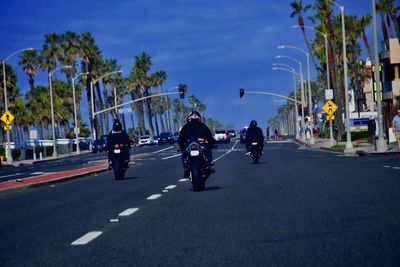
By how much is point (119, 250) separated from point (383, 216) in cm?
388

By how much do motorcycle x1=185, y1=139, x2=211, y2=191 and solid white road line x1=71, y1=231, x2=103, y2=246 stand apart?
6516 millimetres

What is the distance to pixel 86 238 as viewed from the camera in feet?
31.6

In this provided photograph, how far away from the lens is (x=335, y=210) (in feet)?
38.0

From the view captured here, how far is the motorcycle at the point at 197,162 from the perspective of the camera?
16594 millimetres

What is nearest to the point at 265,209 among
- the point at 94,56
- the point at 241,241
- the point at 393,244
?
the point at 241,241

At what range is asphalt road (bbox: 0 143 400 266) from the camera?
778 cm

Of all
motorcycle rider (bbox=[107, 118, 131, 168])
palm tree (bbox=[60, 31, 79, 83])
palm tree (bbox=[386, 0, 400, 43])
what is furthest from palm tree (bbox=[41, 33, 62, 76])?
motorcycle rider (bbox=[107, 118, 131, 168])

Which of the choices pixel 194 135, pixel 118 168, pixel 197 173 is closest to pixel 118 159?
pixel 118 168

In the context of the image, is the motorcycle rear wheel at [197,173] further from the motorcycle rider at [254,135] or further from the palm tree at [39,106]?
the palm tree at [39,106]

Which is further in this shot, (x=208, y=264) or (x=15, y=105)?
(x=15, y=105)

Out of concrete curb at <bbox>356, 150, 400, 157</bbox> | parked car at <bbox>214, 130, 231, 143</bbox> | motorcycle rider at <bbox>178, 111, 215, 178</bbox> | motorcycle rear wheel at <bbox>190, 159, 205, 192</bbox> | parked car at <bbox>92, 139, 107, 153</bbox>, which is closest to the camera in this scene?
motorcycle rear wheel at <bbox>190, 159, 205, 192</bbox>

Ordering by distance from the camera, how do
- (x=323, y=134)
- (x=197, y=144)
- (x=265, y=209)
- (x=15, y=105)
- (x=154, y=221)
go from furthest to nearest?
(x=15, y=105) → (x=323, y=134) → (x=197, y=144) → (x=265, y=209) → (x=154, y=221)

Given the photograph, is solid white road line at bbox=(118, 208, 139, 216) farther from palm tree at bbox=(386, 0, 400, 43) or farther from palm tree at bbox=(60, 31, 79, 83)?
palm tree at bbox=(60, 31, 79, 83)

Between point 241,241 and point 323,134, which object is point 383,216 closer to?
point 241,241
